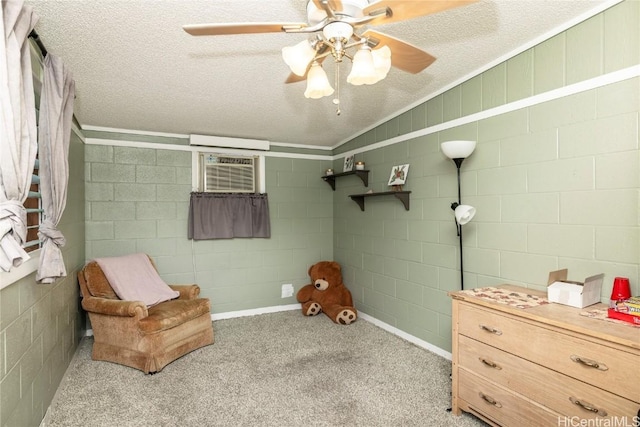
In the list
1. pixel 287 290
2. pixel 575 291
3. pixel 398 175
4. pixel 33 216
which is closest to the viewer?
pixel 575 291

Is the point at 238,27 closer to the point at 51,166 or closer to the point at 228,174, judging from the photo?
the point at 51,166

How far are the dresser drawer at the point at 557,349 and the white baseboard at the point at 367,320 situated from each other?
1008mm

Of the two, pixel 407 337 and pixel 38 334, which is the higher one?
pixel 38 334

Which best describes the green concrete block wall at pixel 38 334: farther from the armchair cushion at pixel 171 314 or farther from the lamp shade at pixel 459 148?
the lamp shade at pixel 459 148

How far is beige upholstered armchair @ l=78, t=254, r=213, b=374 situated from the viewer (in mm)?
2635

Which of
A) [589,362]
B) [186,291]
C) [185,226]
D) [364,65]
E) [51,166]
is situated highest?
[364,65]

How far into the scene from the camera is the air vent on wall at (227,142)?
3.84m

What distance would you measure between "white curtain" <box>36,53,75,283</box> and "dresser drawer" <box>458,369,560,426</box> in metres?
2.39

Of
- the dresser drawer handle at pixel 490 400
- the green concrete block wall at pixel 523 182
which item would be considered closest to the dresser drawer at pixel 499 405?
the dresser drawer handle at pixel 490 400

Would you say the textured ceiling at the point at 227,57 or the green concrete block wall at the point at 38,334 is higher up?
the textured ceiling at the point at 227,57

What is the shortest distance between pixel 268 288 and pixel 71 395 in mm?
2226

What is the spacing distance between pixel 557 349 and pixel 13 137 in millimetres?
2534

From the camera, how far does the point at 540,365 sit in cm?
165

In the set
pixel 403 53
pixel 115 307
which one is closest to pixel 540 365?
pixel 403 53
